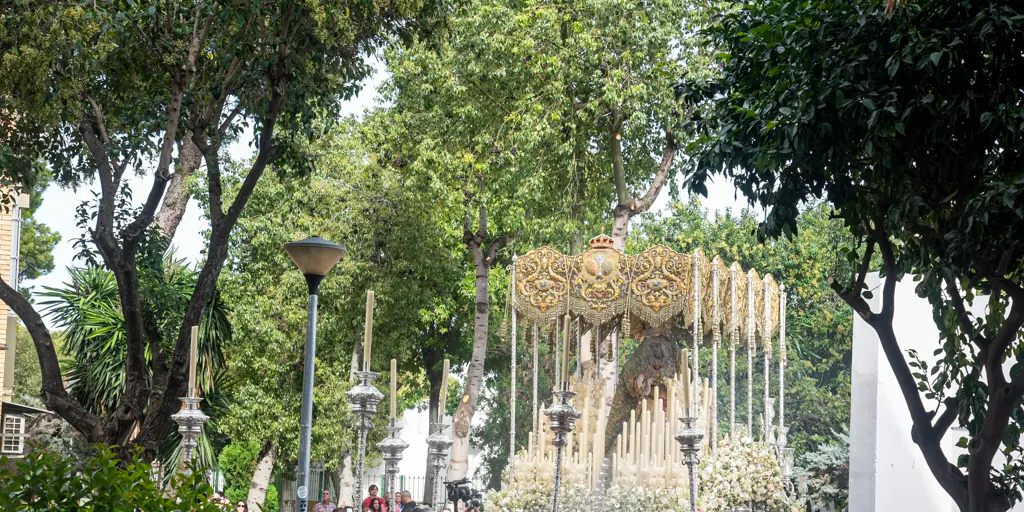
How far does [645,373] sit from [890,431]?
5.06 metres

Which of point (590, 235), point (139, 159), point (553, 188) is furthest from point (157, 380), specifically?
point (590, 235)

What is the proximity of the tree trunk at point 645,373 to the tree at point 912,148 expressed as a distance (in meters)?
5.70

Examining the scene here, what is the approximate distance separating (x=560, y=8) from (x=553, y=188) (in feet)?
12.5

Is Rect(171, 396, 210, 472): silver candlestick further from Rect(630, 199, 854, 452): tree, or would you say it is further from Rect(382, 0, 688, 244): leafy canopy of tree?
Rect(630, 199, 854, 452): tree

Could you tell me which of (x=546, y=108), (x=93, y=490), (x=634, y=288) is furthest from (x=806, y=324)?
(x=93, y=490)

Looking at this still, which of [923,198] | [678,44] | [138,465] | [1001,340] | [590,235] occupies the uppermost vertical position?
[678,44]

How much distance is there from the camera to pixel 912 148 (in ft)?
29.5

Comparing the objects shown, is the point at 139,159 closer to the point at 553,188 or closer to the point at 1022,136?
the point at 1022,136

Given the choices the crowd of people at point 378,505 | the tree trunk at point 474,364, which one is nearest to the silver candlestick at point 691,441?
the crowd of people at point 378,505

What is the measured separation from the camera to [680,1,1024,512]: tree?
8.23 m

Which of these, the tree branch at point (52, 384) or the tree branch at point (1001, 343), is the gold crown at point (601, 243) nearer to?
the tree branch at point (52, 384)

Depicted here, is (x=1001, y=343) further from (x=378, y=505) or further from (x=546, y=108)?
(x=546, y=108)

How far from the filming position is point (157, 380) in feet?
40.8

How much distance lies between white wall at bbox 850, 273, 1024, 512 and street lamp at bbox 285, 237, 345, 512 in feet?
35.4
